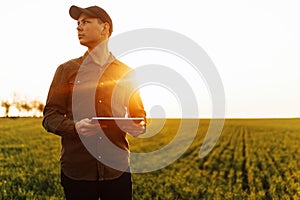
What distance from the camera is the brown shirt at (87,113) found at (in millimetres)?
3172

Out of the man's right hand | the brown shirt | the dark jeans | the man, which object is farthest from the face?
the dark jeans

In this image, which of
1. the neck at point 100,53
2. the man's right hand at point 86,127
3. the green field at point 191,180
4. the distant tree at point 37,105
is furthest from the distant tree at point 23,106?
the man's right hand at point 86,127

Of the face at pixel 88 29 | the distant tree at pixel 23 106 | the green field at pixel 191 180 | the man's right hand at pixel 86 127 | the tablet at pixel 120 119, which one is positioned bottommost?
A: the green field at pixel 191 180

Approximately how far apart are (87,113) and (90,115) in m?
0.02

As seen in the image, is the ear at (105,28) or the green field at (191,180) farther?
the green field at (191,180)

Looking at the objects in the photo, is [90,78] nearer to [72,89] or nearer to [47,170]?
[72,89]

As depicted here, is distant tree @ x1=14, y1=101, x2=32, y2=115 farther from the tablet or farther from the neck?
the tablet

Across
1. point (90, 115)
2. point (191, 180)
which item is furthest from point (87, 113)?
point (191, 180)

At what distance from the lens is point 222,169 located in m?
12.5

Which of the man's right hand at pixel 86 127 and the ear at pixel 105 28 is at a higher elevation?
the ear at pixel 105 28

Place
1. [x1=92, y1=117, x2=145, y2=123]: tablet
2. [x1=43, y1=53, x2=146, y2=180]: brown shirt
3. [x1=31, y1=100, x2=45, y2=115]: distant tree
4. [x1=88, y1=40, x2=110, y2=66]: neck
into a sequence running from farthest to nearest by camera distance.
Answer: [x1=31, y1=100, x2=45, y2=115]: distant tree
[x1=88, y1=40, x2=110, y2=66]: neck
[x1=43, y1=53, x2=146, y2=180]: brown shirt
[x1=92, y1=117, x2=145, y2=123]: tablet

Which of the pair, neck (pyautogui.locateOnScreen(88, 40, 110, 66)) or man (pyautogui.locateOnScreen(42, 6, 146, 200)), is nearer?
man (pyautogui.locateOnScreen(42, 6, 146, 200))

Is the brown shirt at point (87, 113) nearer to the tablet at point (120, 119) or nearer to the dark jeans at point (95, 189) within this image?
the dark jeans at point (95, 189)

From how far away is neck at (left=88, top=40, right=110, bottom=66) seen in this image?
3300 mm
